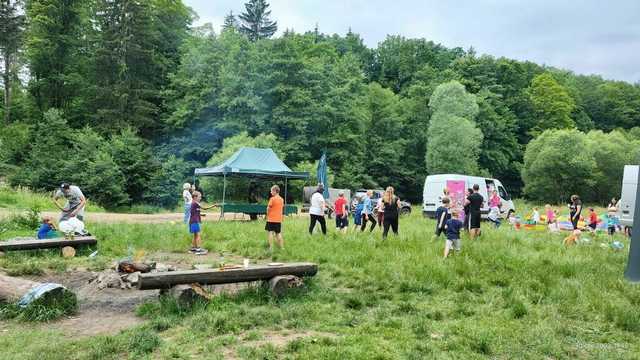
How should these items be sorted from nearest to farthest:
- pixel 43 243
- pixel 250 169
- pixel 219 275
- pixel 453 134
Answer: pixel 219 275, pixel 43 243, pixel 250 169, pixel 453 134

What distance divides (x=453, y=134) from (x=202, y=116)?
76.5ft

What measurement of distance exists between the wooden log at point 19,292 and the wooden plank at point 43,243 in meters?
3.22

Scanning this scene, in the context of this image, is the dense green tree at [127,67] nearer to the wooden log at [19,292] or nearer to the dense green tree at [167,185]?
the dense green tree at [167,185]

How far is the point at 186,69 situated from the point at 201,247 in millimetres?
34113

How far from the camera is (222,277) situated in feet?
21.8

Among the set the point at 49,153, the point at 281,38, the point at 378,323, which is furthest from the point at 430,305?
the point at 281,38

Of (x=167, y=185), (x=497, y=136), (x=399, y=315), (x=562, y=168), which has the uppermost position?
(x=497, y=136)

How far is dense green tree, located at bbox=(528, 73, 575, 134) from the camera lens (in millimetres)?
60719

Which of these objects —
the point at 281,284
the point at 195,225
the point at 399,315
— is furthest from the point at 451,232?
the point at 195,225

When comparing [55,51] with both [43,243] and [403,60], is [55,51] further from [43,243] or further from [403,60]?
[403,60]

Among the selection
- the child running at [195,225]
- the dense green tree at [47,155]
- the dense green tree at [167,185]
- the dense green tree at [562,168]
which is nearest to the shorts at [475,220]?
the child running at [195,225]

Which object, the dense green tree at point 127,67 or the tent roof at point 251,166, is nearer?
the tent roof at point 251,166

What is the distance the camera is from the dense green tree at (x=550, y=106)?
60719 mm

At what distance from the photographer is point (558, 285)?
767 cm
